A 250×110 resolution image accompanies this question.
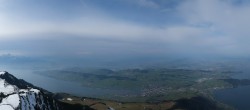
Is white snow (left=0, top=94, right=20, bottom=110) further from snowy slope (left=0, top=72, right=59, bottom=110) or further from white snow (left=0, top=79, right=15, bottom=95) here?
white snow (left=0, top=79, right=15, bottom=95)

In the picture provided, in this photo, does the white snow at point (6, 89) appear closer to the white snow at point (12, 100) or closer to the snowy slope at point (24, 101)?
the snowy slope at point (24, 101)

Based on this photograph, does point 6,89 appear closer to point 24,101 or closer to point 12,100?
point 12,100

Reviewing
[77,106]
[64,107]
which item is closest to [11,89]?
[64,107]

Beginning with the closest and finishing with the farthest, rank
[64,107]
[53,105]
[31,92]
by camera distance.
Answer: [31,92] → [53,105] → [64,107]

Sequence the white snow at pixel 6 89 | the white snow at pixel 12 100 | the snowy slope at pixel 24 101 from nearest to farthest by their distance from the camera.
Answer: the snowy slope at pixel 24 101, the white snow at pixel 12 100, the white snow at pixel 6 89

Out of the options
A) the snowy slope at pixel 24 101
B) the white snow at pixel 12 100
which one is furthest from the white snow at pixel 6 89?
the white snow at pixel 12 100

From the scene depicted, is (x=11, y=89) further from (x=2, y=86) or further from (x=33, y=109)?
(x=33, y=109)

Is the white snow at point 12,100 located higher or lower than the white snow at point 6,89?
lower

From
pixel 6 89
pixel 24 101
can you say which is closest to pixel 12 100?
pixel 24 101

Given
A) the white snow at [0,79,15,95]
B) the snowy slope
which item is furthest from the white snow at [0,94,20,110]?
the white snow at [0,79,15,95]
